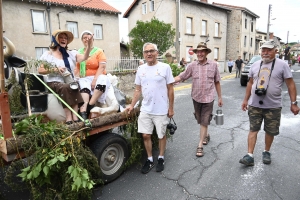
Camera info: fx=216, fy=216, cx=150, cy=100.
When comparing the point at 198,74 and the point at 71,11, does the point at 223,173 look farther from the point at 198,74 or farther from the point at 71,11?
the point at 71,11

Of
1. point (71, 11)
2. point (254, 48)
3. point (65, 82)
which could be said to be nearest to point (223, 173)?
point (65, 82)

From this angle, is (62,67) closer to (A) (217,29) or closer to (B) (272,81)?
(B) (272,81)

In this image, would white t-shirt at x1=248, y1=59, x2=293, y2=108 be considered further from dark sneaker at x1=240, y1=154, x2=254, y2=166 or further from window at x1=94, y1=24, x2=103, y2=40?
window at x1=94, y1=24, x2=103, y2=40

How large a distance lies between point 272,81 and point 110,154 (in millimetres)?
2550

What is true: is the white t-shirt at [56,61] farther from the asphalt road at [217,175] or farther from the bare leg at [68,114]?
the asphalt road at [217,175]

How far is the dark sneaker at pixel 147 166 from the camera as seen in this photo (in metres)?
3.22

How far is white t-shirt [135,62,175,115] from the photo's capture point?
3018 mm

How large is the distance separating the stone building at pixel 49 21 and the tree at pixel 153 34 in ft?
12.8

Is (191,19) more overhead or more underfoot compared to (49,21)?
more overhead

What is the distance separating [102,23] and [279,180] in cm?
1964

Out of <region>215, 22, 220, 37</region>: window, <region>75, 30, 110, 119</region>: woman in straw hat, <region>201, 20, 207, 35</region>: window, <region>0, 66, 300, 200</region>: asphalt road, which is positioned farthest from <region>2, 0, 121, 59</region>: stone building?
<region>0, 66, 300, 200</region>: asphalt road

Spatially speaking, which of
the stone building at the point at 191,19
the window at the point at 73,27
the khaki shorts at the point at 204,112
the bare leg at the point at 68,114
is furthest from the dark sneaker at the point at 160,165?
the stone building at the point at 191,19

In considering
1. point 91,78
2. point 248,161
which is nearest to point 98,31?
point 91,78

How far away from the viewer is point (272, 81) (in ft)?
10.3
